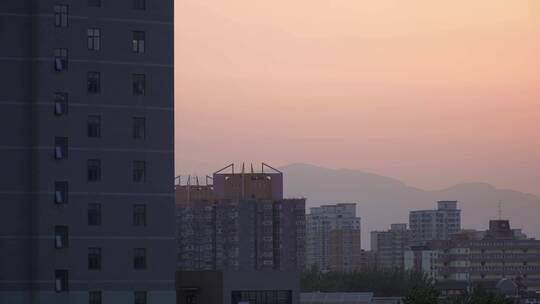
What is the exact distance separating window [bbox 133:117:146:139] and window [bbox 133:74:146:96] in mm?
860

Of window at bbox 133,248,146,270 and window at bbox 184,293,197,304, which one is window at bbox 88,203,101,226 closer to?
window at bbox 133,248,146,270

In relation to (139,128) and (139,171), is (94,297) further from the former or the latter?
(139,128)

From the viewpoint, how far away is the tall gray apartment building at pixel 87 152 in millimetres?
51531

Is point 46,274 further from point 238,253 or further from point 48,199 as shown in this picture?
point 238,253

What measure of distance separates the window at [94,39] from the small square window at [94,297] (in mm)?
7935

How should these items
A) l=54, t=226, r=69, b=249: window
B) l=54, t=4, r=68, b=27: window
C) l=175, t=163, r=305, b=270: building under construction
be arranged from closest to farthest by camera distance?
l=54, t=226, r=69, b=249: window, l=54, t=4, r=68, b=27: window, l=175, t=163, r=305, b=270: building under construction

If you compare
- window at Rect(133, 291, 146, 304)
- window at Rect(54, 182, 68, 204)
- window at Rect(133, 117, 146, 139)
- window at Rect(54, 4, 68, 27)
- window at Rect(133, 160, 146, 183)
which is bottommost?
window at Rect(133, 291, 146, 304)

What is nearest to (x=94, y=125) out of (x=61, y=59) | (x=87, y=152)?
(x=87, y=152)

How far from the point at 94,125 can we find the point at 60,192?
2488 millimetres

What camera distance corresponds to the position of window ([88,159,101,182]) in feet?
172

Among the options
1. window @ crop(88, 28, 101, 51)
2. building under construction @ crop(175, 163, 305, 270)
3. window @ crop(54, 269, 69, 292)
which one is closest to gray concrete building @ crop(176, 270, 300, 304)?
window @ crop(54, 269, 69, 292)

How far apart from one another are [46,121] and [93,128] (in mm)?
1625

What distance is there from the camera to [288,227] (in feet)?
551

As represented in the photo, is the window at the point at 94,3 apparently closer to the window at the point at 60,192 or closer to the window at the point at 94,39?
the window at the point at 94,39
